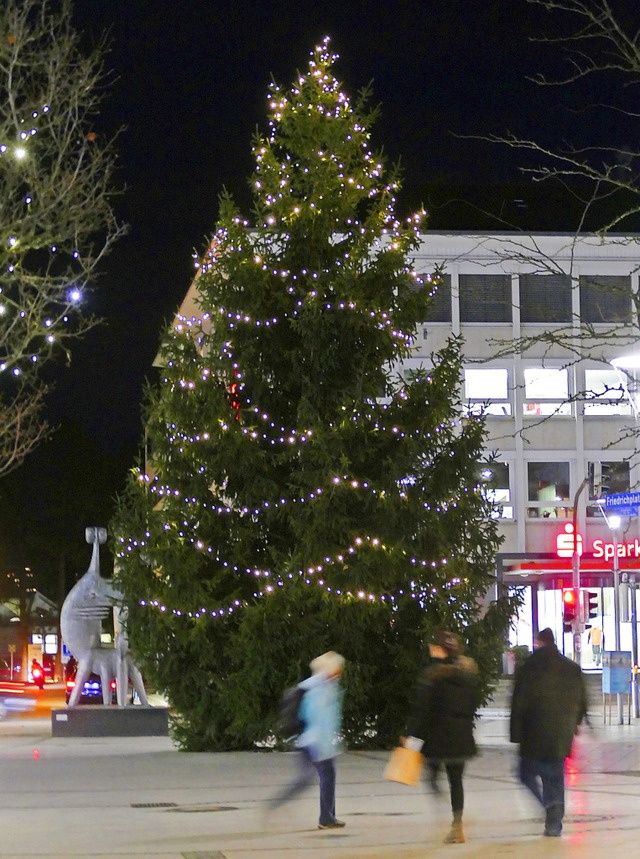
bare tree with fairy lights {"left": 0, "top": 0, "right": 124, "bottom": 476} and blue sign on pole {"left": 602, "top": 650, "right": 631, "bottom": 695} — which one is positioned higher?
bare tree with fairy lights {"left": 0, "top": 0, "right": 124, "bottom": 476}

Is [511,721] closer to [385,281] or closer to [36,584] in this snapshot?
[385,281]

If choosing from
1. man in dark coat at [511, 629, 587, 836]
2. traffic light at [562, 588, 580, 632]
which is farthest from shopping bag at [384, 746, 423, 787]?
traffic light at [562, 588, 580, 632]

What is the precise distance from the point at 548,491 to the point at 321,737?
43.8 m

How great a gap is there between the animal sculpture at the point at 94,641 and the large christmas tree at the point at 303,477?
25.1ft

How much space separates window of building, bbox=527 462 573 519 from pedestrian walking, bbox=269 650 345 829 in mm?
43125

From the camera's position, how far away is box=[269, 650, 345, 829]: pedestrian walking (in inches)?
509

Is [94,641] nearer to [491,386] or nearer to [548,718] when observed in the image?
[548,718]

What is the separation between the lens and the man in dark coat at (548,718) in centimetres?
1237

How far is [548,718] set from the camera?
1242 centimetres

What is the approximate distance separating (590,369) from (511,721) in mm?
43570

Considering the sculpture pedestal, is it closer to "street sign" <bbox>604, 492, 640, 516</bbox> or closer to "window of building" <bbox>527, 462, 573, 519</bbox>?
"street sign" <bbox>604, 492, 640, 516</bbox>

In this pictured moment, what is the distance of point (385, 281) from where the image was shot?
77.7 feet

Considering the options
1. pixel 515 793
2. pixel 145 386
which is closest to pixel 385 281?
pixel 145 386

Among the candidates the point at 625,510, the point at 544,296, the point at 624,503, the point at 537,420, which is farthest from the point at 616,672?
the point at 544,296
